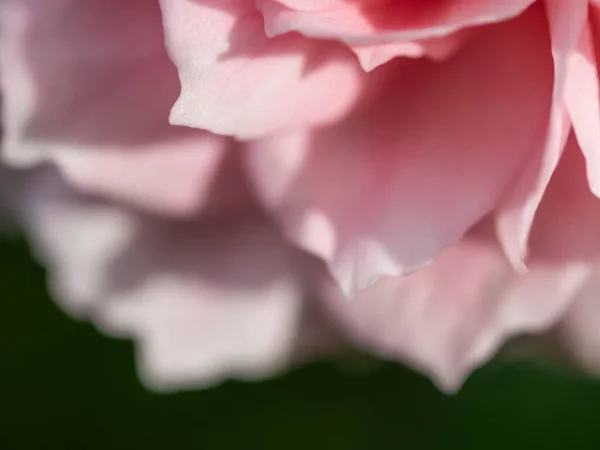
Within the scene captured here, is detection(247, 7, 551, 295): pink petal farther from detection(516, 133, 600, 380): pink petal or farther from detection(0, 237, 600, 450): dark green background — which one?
detection(0, 237, 600, 450): dark green background

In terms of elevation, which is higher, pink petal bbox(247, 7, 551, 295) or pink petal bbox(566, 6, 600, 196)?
pink petal bbox(566, 6, 600, 196)

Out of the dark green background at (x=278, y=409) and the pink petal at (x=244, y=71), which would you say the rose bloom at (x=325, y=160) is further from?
the dark green background at (x=278, y=409)

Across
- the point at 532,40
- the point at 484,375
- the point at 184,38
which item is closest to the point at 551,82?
the point at 532,40

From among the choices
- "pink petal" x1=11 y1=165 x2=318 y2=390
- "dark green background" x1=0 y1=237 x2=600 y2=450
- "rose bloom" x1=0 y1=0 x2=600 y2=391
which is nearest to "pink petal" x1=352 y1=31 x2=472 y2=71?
"rose bloom" x1=0 y1=0 x2=600 y2=391

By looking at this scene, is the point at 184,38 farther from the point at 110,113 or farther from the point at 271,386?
the point at 271,386

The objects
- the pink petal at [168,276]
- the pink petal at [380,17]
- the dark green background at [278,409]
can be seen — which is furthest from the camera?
the dark green background at [278,409]

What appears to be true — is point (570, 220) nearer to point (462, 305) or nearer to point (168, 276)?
point (462, 305)

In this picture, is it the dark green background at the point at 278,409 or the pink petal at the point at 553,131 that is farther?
the dark green background at the point at 278,409

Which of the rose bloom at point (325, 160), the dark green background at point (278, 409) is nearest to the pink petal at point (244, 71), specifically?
the rose bloom at point (325, 160)
